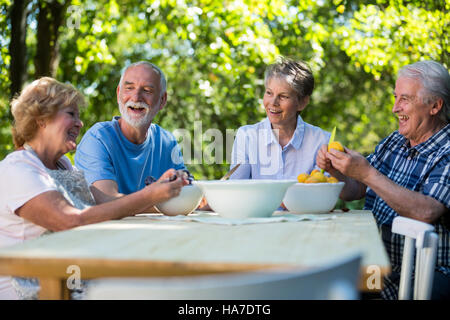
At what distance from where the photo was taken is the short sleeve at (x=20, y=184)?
1.99m

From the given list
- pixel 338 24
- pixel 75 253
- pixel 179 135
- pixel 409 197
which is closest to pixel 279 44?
pixel 338 24

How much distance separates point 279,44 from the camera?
8047 mm

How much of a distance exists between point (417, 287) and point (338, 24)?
310 inches

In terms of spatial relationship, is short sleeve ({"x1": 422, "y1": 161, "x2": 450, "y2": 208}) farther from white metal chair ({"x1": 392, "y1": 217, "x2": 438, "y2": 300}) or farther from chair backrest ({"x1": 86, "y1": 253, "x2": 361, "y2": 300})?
chair backrest ({"x1": 86, "y1": 253, "x2": 361, "y2": 300})

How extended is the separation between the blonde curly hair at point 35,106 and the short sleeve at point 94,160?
62cm

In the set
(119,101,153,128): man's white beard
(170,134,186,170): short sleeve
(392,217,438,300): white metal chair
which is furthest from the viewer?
(170,134,186,170): short sleeve

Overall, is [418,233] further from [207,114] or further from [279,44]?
[207,114]

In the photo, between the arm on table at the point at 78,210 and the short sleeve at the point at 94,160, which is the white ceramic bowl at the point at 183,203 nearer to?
the arm on table at the point at 78,210

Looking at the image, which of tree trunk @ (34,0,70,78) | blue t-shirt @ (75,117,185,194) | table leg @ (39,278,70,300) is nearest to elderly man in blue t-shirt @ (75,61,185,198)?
blue t-shirt @ (75,117,185,194)

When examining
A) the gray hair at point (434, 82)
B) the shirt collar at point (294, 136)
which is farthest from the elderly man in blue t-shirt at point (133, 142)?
the gray hair at point (434, 82)

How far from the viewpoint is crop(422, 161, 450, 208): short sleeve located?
2475 millimetres

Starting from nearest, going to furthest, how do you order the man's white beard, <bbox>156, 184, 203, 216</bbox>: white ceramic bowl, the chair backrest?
1. the chair backrest
2. <bbox>156, 184, 203, 216</bbox>: white ceramic bowl
3. the man's white beard

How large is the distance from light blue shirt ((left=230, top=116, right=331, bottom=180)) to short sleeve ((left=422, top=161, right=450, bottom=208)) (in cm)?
102

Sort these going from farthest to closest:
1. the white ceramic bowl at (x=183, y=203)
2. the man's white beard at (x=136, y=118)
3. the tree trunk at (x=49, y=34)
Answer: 1. the tree trunk at (x=49, y=34)
2. the man's white beard at (x=136, y=118)
3. the white ceramic bowl at (x=183, y=203)
